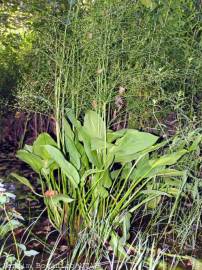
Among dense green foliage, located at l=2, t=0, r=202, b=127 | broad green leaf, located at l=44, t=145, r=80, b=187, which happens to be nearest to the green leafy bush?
broad green leaf, located at l=44, t=145, r=80, b=187

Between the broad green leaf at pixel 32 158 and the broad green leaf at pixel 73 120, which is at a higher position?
the broad green leaf at pixel 73 120

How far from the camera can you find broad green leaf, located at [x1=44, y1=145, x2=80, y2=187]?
6.18ft

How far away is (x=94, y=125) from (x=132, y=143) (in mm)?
208

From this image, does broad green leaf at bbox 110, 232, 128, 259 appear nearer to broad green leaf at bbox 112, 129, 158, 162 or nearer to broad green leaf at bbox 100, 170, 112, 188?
broad green leaf at bbox 100, 170, 112, 188

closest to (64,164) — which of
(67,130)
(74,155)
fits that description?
(74,155)

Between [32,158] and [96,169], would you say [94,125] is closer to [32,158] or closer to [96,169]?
[96,169]

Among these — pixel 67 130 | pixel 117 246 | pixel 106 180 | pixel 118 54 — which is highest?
pixel 118 54

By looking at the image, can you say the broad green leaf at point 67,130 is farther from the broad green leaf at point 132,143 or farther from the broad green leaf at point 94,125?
the broad green leaf at point 132,143

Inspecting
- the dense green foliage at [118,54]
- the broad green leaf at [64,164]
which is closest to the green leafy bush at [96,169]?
the broad green leaf at [64,164]

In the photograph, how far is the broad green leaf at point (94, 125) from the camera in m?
2.03

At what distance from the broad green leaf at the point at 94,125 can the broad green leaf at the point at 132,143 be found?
0.11 metres

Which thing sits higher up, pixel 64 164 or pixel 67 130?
pixel 67 130

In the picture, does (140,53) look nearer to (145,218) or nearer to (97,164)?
(97,164)

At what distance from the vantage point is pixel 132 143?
1.99m
